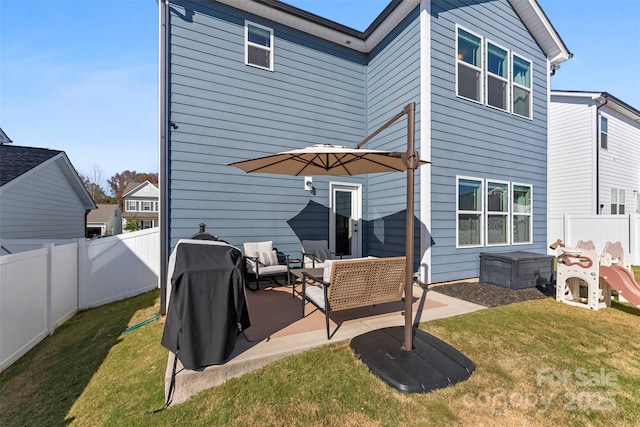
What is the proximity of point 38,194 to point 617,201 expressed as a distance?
22987 millimetres

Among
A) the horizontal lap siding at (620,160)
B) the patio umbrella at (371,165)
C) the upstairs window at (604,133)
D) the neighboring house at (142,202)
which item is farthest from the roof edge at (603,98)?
the neighboring house at (142,202)

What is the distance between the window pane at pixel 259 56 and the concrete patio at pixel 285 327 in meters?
5.14

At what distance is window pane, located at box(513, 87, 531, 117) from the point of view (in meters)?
7.44

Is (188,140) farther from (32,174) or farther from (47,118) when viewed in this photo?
(47,118)

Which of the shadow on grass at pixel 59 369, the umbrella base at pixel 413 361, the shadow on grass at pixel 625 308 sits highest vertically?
the umbrella base at pixel 413 361

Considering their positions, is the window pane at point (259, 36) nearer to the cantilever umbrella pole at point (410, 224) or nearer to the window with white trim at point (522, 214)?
the cantilever umbrella pole at point (410, 224)

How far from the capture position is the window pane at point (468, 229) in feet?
Result: 21.1

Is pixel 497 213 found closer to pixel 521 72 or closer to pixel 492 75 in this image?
pixel 492 75

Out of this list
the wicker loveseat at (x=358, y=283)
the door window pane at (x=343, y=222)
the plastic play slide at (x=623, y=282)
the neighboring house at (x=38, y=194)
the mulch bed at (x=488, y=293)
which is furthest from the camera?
the neighboring house at (x=38, y=194)

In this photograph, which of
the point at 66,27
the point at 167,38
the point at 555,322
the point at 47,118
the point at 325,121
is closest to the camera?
Result: the point at 555,322

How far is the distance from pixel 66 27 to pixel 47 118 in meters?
11.4

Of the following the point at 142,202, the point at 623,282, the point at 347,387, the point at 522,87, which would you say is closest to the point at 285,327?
the point at 347,387

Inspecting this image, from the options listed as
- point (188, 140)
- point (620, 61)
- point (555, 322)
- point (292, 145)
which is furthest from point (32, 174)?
point (620, 61)

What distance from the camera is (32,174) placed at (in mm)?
9344
